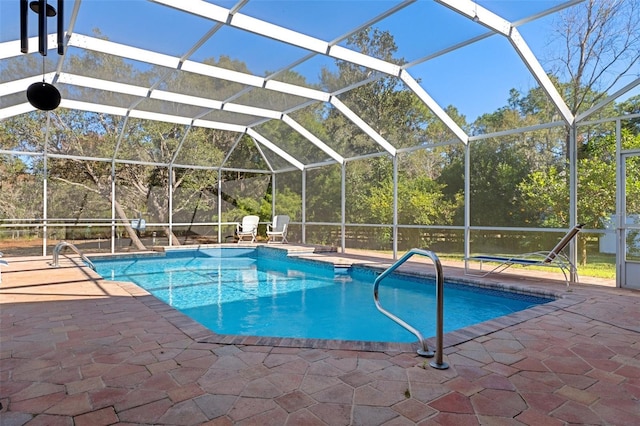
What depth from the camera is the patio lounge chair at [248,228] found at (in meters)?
12.9

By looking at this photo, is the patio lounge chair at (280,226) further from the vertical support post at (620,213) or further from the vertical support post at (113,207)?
the vertical support post at (620,213)

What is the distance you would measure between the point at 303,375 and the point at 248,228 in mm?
10747

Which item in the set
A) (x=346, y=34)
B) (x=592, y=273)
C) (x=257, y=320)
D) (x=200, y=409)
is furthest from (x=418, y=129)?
(x=200, y=409)

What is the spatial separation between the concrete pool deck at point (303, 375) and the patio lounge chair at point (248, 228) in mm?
8746

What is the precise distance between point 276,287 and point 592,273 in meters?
6.03

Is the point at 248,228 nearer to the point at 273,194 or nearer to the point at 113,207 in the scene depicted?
the point at 273,194

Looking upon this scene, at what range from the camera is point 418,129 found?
9203 mm

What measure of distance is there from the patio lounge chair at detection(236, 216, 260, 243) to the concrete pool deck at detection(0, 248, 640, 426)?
875 centimetres

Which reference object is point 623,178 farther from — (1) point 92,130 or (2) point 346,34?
(1) point 92,130

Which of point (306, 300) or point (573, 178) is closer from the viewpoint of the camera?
point (573, 178)

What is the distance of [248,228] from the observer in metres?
13.0

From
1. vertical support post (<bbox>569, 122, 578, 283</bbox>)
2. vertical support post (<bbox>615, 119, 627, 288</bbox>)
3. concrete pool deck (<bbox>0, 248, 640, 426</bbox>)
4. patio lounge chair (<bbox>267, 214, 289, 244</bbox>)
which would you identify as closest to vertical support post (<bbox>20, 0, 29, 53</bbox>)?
concrete pool deck (<bbox>0, 248, 640, 426</bbox>)

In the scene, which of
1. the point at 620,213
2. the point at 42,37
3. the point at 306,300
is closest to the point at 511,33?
the point at 620,213

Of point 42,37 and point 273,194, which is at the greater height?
point 42,37
